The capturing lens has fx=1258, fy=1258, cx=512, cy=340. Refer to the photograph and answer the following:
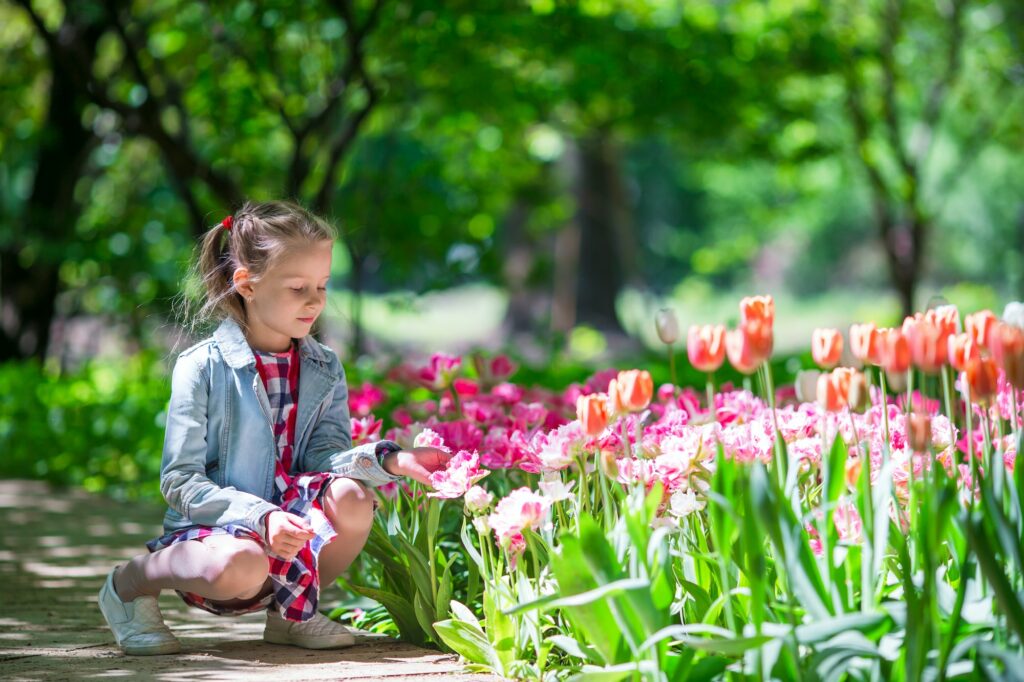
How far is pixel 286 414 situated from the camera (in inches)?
132

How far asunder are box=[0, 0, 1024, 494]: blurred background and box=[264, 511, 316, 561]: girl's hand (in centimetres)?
68

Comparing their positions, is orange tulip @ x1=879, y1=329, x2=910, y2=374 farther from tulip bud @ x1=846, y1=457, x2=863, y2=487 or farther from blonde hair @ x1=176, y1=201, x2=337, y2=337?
blonde hair @ x1=176, y1=201, x2=337, y2=337

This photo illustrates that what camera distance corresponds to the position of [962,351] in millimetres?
2330

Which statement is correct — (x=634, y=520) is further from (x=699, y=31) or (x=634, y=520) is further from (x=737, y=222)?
(x=737, y=222)

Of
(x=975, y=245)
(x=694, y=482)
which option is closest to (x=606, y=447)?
(x=694, y=482)

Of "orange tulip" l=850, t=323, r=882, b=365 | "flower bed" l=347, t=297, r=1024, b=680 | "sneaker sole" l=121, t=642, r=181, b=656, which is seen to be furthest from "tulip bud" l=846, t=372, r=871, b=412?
"sneaker sole" l=121, t=642, r=181, b=656

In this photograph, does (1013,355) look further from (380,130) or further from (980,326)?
(380,130)

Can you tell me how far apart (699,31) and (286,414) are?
20.5 ft

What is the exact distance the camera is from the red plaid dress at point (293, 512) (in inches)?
123

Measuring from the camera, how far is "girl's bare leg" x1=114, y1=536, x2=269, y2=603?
2.97 metres

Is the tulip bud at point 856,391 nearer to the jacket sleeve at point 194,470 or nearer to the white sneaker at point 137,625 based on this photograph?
the jacket sleeve at point 194,470

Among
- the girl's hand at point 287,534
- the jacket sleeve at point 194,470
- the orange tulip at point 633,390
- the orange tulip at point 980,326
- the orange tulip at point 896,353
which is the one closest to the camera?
the orange tulip at point 896,353

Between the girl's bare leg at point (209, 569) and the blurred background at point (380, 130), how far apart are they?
1.84 feet

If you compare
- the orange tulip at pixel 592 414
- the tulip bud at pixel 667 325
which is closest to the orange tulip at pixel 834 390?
the orange tulip at pixel 592 414
